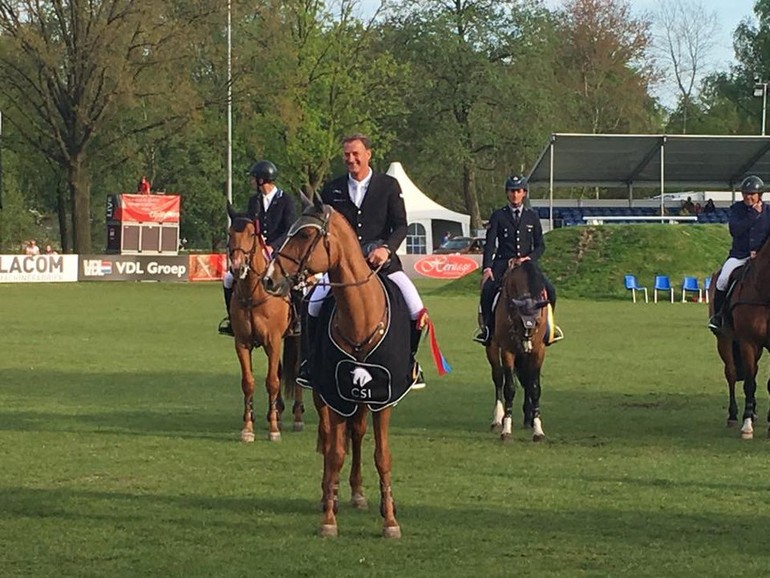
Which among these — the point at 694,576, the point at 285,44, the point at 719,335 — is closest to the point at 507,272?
the point at 719,335

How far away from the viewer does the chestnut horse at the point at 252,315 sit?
13078 millimetres

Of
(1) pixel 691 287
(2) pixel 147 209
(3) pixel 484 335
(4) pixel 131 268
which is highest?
(2) pixel 147 209

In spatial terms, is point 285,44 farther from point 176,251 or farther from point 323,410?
point 323,410

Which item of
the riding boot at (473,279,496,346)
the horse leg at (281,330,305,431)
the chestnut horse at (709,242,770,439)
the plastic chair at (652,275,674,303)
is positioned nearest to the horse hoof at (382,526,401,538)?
the horse leg at (281,330,305,431)

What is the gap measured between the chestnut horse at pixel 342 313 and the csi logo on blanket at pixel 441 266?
160 ft

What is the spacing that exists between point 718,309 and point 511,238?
241 cm

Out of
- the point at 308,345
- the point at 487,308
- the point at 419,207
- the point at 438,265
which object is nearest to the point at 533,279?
the point at 487,308

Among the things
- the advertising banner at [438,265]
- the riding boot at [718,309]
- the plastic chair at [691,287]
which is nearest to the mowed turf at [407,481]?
the riding boot at [718,309]

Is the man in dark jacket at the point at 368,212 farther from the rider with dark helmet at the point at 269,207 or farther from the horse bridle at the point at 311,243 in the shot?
the rider with dark helmet at the point at 269,207

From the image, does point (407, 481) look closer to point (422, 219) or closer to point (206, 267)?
point (206, 267)

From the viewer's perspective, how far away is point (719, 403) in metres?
16.6

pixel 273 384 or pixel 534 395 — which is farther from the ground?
pixel 273 384

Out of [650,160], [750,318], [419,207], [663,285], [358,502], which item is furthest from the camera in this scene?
[419,207]

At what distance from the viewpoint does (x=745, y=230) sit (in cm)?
1408
